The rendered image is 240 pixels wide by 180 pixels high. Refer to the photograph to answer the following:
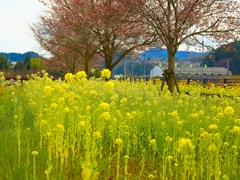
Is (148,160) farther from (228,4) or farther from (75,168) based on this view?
(228,4)

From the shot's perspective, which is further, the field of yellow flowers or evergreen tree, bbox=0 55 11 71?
evergreen tree, bbox=0 55 11 71

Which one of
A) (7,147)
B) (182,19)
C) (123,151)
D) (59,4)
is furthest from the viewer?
(59,4)

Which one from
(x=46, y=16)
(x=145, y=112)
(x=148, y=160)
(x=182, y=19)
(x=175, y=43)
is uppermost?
(x=46, y=16)

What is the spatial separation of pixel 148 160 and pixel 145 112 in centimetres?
164

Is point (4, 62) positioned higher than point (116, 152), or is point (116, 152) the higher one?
point (4, 62)

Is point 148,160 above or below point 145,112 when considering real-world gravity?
below

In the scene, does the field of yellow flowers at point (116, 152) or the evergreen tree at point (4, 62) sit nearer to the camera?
the field of yellow flowers at point (116, 152)

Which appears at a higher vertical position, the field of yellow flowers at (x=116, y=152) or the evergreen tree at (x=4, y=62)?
the evergreen tree at (x=4, y=62)

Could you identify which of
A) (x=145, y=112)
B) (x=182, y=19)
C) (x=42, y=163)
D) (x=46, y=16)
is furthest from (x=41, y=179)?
(x=46, y=16)

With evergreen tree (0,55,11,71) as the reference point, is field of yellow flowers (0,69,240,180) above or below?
below

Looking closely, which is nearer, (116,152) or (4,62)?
(116,152)

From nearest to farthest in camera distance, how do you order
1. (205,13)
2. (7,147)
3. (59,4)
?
(7,147)
(205,13)
(59,4)

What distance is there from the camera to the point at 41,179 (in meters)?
4.07

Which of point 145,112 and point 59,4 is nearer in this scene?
point 145,112
